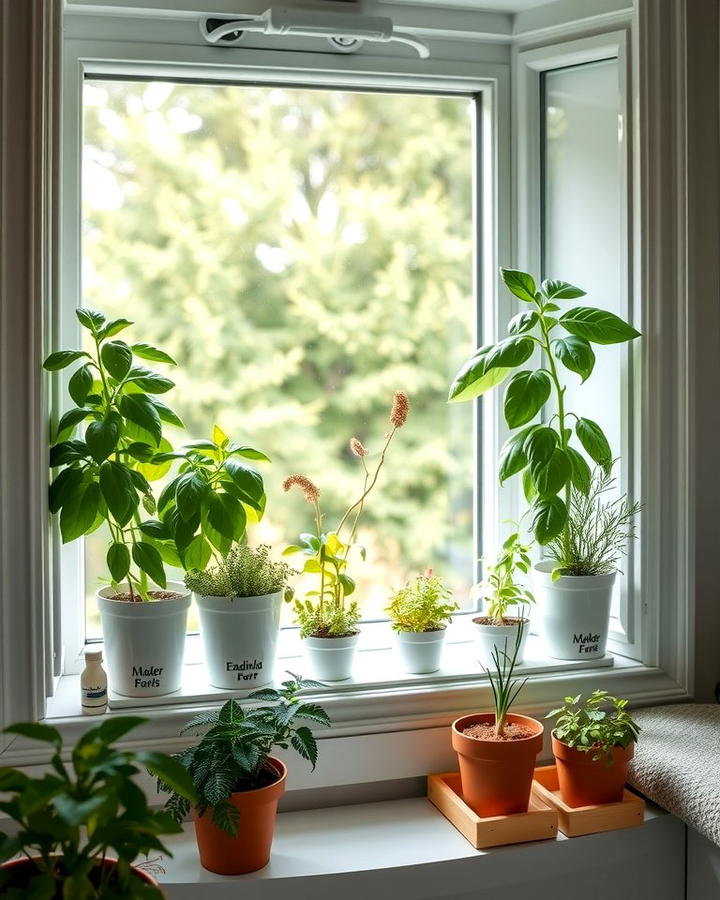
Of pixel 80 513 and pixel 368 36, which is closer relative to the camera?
pixel 80 513

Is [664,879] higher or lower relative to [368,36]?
lower

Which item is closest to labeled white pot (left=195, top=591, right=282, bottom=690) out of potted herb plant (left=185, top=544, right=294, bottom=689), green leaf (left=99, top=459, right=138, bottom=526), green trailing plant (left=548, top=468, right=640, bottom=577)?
potted herb plant (left=185, top=544, right=294, bottom=689)

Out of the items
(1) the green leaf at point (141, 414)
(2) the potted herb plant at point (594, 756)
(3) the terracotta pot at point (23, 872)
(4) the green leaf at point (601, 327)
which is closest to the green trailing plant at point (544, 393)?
(4) the green leaf at point (601, 327)

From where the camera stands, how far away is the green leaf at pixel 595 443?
1.69 meters

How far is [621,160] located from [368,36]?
51 centimetres

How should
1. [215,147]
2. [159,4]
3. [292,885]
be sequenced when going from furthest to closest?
[215,147] → [159,4] → [292,885]

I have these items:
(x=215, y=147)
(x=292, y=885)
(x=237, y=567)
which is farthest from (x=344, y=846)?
(x=215, y=147)

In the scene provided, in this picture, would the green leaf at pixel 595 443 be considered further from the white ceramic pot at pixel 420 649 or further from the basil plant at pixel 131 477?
the basil plant at pixel 131 477

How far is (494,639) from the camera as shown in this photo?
1.72 meters

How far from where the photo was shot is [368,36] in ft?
5.62

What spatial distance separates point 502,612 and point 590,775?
0.35m

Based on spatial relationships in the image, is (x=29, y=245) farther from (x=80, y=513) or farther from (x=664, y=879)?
(x=664, y=879)

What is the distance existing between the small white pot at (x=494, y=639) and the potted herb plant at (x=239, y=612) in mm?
382

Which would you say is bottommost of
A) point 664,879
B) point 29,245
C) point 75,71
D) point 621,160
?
point 664,879
